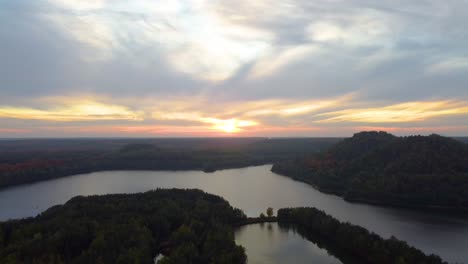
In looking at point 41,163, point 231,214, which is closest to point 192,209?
point 231,214

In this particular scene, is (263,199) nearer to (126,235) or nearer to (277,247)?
(277,247)

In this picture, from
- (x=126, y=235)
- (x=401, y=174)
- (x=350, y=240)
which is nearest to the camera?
(x=126, y=235)

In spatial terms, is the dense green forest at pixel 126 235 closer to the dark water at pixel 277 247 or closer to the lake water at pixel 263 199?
the dark water at pixel 277 247

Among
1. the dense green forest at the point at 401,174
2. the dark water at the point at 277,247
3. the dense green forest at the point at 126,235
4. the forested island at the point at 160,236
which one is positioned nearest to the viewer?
the dense green forest at the point at 126,235

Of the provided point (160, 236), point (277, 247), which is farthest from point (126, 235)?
point (277, 247)

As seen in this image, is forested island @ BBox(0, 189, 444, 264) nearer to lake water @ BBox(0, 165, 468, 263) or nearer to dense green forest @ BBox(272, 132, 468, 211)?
lake water @ BBox(0, 165, 468, 263)

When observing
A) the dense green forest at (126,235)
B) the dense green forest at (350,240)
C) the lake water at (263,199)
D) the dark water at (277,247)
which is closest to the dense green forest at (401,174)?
the lake water at (263,199)
